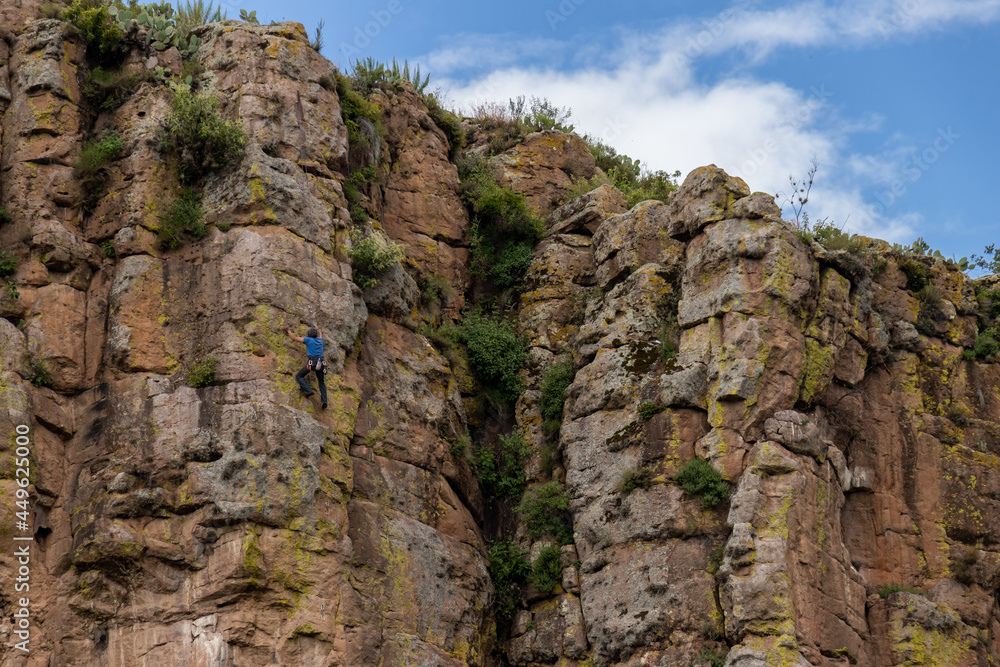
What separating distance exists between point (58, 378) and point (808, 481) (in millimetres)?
13799

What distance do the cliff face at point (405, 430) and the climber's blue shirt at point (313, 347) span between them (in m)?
0.40

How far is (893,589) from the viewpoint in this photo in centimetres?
2105

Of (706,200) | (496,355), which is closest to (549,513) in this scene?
(496,355)

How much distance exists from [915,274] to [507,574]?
37.4 feet

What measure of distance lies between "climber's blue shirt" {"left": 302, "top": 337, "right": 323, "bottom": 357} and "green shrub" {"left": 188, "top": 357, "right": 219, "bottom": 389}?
1624mm

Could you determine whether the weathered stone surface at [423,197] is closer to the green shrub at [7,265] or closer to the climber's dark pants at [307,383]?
the climber's dark pants at [307,383]

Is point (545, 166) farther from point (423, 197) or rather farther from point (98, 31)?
point (98, 31)

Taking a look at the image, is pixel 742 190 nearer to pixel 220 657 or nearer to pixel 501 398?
pixel 501 398

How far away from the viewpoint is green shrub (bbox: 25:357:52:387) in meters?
19.2

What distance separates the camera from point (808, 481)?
2011 cm

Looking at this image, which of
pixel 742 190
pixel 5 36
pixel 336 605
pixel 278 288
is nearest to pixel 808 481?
pixel 742 190

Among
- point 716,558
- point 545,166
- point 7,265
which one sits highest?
point 545,166

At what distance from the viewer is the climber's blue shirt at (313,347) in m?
19.5

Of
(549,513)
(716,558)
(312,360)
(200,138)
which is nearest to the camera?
(312,360)
